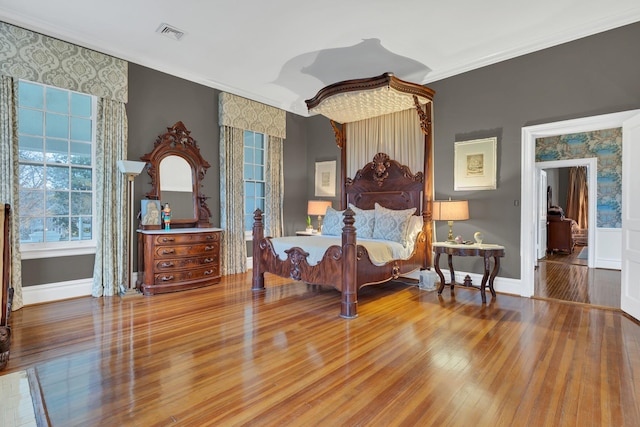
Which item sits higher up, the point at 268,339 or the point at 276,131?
the point at 276,131

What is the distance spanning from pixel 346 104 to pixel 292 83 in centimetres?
123

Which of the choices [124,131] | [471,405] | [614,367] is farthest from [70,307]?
[614,367]

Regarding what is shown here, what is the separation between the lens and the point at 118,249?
14.3ft

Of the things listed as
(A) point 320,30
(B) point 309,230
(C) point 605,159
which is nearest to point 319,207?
(B) point 309,230

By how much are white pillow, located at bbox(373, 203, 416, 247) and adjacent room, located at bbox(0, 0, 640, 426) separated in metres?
0.03

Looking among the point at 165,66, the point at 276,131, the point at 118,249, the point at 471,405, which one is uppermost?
the point at 165,66

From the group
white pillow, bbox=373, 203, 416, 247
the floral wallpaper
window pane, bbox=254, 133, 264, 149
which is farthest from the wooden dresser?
the floral wallpaper

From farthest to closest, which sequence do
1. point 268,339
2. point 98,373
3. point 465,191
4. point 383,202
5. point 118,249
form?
point 383,202 < point 465,191 < point 118,249 < point 268,339 < point 98,373

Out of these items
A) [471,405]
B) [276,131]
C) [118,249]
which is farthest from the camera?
[276,131]

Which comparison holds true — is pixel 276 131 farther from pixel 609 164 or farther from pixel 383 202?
pixel 609 164

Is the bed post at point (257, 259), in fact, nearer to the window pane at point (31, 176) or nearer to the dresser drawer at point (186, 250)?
the dresser drawer at point (186, 250)

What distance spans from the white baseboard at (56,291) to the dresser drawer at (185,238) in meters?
1.02

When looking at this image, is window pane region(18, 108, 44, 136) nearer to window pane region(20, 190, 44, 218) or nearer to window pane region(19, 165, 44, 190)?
window pane region(19, 165, 44, 190)

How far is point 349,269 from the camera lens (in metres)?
3.52
